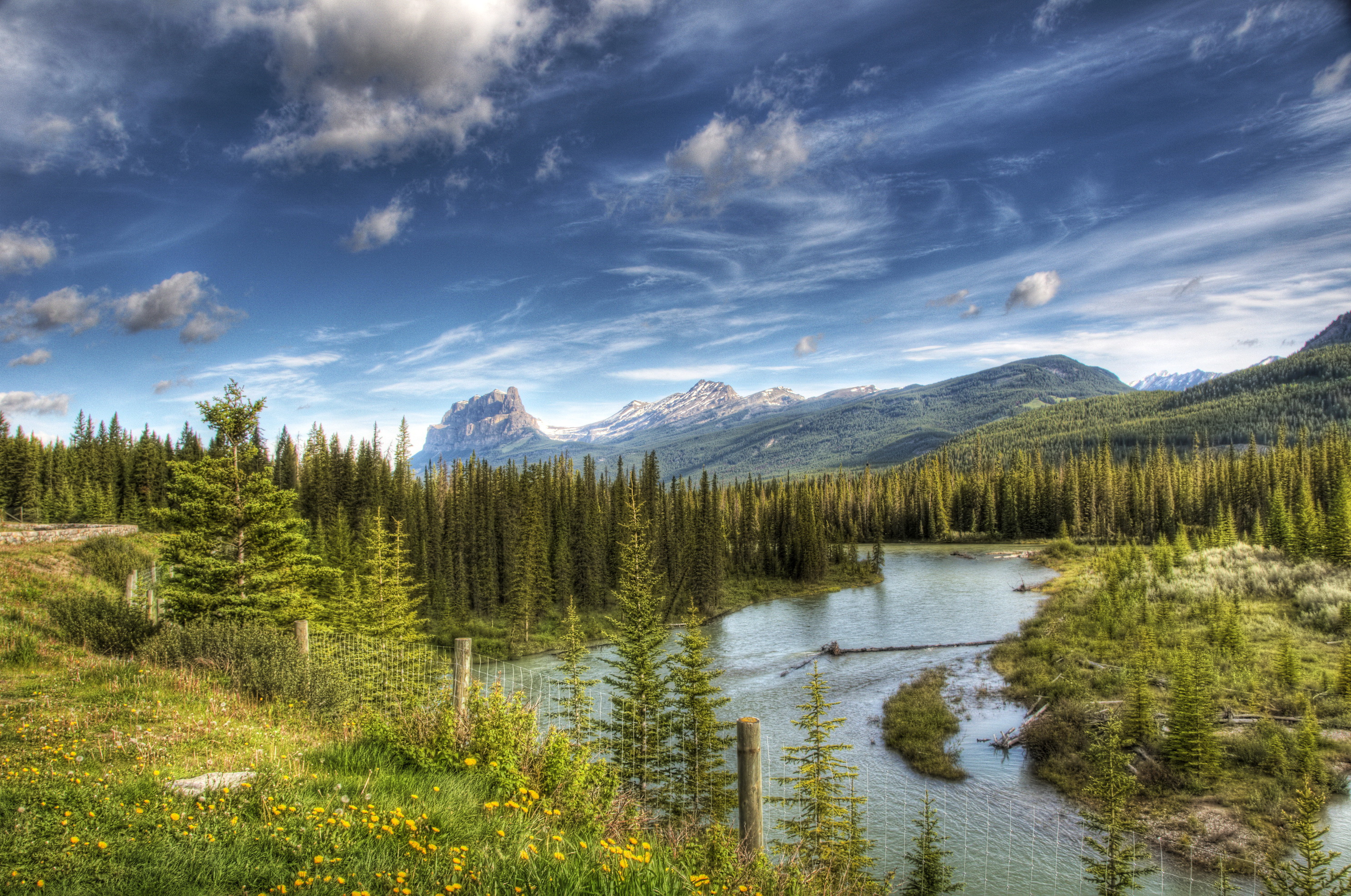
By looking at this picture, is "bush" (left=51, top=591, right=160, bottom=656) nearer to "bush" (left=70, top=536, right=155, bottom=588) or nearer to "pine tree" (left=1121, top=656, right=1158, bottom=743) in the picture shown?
"bush" (left=70, top=536, right=155, bottom=588)

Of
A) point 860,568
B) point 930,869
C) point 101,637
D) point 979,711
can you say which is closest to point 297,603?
point 101,637

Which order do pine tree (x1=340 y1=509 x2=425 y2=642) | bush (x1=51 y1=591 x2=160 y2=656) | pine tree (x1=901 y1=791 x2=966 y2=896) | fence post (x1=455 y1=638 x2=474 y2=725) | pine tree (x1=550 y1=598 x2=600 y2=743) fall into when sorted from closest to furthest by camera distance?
fence post (x1=455 y1=638 x2=474 y2=725), pine tree (x1=901 y1=791 x2=966 y2=896), pine tree (x1=550 y1=598 x2=600 y2=743), bush (x1=51 y1=591 x2=160 y2=656), pine tree (x1=340 y1=509 x2=425 y2=642)

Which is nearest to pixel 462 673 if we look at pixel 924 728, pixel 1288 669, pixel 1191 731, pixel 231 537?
pixel 231 537

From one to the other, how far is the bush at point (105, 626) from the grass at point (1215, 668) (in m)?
26.9

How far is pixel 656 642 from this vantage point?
20188 millimetres

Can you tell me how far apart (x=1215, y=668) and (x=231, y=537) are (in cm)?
3899

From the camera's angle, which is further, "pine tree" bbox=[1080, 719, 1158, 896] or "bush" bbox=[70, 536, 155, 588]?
"bush" bbox=[70, 536, 155, 588]

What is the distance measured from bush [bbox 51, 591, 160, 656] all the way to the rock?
11652 millimetres

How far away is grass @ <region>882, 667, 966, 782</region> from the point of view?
23578 mm

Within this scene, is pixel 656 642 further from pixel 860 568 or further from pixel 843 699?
pixel 860 568

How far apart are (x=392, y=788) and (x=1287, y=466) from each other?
122m

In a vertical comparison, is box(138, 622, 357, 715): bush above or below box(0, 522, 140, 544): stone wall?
below

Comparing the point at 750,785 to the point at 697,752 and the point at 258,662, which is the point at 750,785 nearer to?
the point at 697,752

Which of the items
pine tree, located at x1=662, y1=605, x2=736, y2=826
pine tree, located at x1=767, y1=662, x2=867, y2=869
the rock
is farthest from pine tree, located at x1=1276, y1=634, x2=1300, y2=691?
the rock
